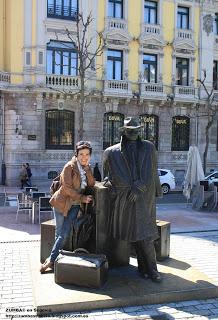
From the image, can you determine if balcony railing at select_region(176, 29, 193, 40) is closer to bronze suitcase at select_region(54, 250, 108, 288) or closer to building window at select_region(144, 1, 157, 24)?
building window at select_region(144, 1, 157, 24)

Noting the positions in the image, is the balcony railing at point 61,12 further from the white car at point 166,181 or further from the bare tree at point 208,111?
the white car at point 166,181

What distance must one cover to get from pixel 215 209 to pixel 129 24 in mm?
15700

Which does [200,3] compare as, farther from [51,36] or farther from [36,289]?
[36,289]

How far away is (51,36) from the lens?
24.2m

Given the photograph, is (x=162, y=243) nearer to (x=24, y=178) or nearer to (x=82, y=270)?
(x=82, y=270)

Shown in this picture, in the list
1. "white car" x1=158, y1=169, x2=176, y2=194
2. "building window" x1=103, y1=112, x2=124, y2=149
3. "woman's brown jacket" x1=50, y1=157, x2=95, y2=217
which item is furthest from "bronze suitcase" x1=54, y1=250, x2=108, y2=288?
"building window" x1=103, y1=112, x2=124, y2=149

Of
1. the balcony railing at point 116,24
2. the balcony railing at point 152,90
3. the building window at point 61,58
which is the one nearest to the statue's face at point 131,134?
the building window at point 61,58

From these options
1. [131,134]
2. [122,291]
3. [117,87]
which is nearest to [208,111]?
[117,87]

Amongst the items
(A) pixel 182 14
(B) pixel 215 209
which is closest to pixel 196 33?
(A) pixel 182 14

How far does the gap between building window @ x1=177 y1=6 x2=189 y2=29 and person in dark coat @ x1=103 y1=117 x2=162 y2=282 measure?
24.5 m

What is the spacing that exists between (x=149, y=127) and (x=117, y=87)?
3.52m

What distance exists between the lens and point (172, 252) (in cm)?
832

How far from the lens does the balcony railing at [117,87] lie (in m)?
25.5

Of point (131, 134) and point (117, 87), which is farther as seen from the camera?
point (117, 87)
